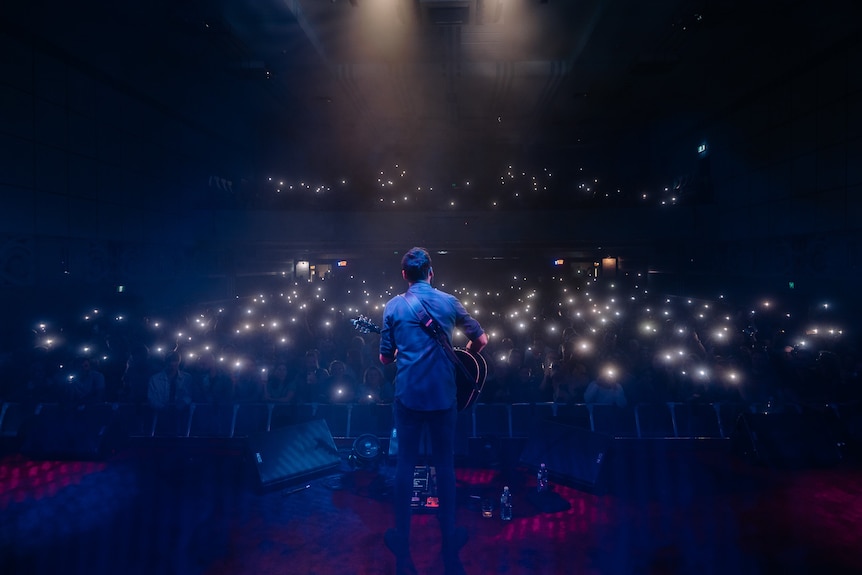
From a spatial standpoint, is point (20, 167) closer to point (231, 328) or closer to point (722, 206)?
point (231, 328)

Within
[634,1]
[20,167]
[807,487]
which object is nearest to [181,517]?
[807,487]

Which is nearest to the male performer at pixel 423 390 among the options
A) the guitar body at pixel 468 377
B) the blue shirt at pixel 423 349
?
the blue shirt at pixel 423 349

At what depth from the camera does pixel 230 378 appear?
21.9 ft

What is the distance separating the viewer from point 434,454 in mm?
3018

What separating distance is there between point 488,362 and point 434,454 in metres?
3.16

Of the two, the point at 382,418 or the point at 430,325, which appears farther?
the point at 382,418

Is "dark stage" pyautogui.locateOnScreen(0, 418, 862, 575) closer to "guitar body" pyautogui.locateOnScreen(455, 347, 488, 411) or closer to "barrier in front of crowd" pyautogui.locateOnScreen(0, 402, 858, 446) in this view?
"barrier in front of crowd" pyautogui.locateOnScreen(0, 402, 858, 446)

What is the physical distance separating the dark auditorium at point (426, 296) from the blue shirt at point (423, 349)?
0.02 metres

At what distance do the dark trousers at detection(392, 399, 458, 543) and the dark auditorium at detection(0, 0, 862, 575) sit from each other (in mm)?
23

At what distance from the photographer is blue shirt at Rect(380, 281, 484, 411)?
293cm

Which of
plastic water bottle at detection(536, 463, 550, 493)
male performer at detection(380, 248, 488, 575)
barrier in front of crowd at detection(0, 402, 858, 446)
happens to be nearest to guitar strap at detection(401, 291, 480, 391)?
male performer at detection(380, 248, 488, 575)

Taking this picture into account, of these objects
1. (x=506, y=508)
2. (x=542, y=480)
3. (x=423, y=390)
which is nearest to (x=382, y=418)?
(x=542, y=480)

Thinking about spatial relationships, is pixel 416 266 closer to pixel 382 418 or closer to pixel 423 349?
pixel 423 349

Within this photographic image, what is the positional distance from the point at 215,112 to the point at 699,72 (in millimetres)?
14079
